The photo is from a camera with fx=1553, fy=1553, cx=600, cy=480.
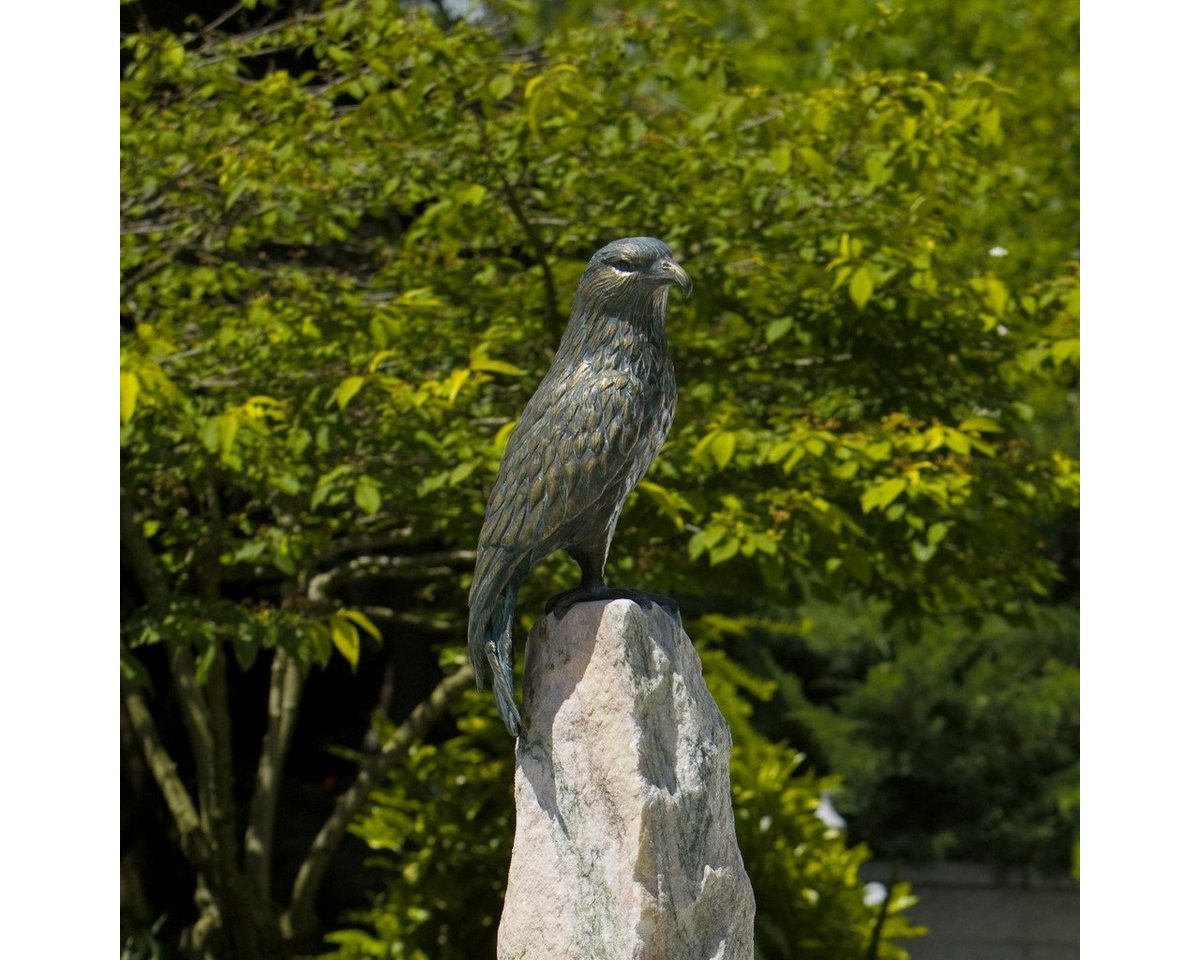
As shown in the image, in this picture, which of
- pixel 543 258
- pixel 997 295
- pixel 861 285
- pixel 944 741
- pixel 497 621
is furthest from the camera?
pixel 944 741

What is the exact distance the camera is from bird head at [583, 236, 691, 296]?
362 centimetres

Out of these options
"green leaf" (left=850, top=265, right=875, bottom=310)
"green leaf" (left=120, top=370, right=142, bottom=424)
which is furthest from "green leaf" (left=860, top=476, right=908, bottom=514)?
"green leaf" (left=120, top=370, right=142, bottom=424)

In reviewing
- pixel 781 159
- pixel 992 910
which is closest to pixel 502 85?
pixel 781 159

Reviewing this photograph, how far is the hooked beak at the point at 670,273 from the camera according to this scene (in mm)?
3572

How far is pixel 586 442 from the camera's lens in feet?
11.9

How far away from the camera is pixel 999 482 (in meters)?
6.05

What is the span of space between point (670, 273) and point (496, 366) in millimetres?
1449

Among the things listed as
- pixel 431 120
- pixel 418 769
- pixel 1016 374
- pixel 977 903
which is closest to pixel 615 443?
pixel 431 120

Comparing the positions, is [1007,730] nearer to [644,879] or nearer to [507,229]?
[507,229]

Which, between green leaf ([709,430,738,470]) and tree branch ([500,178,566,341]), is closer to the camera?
green leaf ([709,430,738,470])

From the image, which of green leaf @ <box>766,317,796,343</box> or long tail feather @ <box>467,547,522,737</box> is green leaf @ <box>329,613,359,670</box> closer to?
long tail feather @ <box>467,547,522,737</box>

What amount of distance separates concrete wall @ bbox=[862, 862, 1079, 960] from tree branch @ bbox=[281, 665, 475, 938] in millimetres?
4886

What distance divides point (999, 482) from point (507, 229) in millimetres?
2171

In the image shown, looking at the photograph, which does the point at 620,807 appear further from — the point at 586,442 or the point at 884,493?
the point at 884,493
